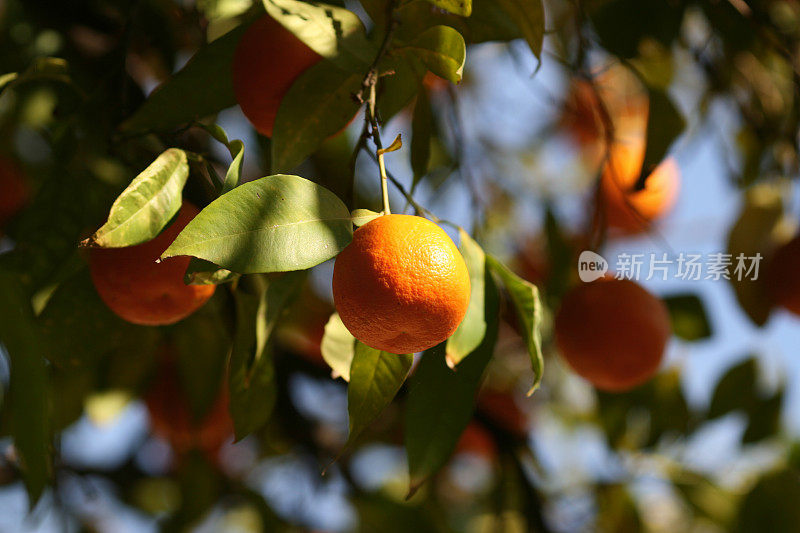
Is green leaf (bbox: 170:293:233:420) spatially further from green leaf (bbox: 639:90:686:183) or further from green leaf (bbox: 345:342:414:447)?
green leaf (bbox: 639:90:686:183)

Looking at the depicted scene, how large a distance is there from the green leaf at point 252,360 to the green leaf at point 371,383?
3.9 inches

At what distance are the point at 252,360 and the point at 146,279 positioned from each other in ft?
0.43

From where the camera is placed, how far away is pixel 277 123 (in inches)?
26.1

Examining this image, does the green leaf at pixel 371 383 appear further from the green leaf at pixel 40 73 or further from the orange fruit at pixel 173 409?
the orange fruit at pixel 173 409

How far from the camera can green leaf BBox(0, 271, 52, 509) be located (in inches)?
24.8

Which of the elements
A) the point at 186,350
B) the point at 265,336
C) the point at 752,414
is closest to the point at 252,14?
the point at 265,336

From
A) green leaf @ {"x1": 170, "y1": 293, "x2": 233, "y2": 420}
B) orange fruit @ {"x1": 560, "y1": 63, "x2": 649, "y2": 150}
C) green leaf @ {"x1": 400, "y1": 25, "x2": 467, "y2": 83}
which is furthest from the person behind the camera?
orange fruit @ {"x1": 560, "y1": 63, "x2": 649, "y2": 150}

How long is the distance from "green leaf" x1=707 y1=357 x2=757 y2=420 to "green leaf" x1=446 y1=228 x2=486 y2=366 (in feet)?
3.02

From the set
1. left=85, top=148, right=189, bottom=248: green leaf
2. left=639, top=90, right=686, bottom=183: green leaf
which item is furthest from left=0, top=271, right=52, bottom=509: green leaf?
left=639, top=90, right=686, bottom=183: green leaf

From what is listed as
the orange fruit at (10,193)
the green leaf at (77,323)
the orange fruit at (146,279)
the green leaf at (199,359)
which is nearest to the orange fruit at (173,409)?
the green leaf at (199,359)

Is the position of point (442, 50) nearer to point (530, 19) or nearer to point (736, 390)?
point (530, 19)

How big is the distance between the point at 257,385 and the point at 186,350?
1.66 ft

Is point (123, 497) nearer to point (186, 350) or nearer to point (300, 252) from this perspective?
point (186, 350)

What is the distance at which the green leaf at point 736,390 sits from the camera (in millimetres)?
1449
